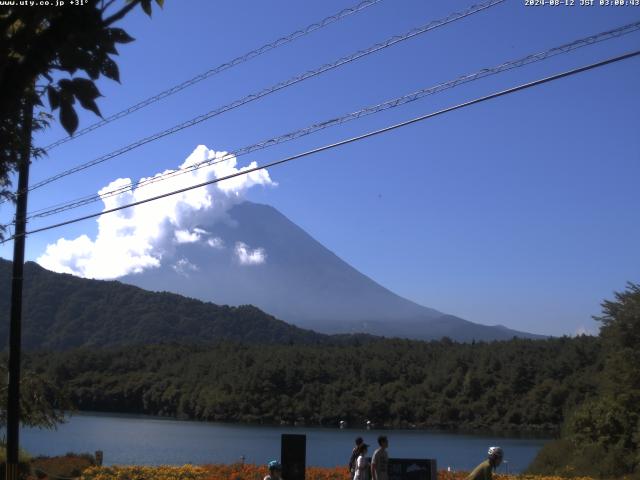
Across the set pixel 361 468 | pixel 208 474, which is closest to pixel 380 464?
pixel 361 468

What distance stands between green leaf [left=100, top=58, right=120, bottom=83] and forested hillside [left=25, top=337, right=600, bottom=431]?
57777 mm

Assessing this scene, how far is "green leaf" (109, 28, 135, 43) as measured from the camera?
3326 millimetres

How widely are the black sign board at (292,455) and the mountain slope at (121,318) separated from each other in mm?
133218

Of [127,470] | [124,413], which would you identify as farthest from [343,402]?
[127,470]

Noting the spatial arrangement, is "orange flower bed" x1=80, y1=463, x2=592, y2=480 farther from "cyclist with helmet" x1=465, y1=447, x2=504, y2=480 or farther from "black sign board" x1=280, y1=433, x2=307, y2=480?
"cyclist with helmet" x1=465, y1=447, x2=504, y2=480

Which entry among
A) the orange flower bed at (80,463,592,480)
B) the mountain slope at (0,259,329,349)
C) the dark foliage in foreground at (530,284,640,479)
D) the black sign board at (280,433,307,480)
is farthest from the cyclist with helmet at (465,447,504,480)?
the mountain slope at (0,259,329,349)

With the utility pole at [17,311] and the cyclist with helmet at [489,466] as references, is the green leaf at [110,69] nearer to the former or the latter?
the cyclist with helmet at [489,466]

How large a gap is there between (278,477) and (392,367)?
72.4 metres

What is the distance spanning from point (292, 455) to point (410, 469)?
5.72ft

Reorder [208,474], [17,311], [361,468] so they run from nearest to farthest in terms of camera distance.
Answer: [361,468]
[17,311]
[208,474]

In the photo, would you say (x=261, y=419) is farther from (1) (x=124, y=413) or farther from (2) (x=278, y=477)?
(2) (x=278, y=477)

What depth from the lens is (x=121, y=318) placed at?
513 feet

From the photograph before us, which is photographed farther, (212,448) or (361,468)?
(212,448)

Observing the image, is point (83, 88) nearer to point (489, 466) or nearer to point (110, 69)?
point (110, 69)
